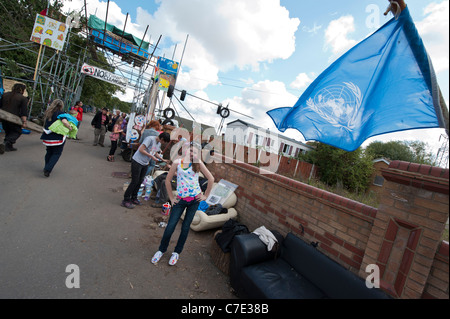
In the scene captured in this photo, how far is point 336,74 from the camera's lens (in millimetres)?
2783

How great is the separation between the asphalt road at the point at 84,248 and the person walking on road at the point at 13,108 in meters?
1.30

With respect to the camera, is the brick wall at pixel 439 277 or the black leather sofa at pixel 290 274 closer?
the brick wall at pixel 439 277

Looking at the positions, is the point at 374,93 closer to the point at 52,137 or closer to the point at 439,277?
the point at 439,277

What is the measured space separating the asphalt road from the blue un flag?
2689 millimetres

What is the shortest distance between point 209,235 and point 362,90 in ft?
11.7

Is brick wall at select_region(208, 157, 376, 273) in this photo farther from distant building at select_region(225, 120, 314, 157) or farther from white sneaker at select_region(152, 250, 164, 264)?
distant building at select_region(225, 120, 314, 157)

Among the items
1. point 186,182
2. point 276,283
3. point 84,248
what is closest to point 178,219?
point 186,182

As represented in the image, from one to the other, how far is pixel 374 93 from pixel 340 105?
38cm

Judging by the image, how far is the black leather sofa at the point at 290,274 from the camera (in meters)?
2.22

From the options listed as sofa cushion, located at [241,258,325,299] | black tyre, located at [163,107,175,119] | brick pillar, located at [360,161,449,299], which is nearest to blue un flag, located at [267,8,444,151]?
brick pillar, located at [360,161,449,299]

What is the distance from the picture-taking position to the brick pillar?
1829mm

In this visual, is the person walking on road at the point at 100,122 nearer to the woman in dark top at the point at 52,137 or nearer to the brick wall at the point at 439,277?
the woman in dark top at the point at 52,137

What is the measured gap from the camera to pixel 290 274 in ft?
8.80

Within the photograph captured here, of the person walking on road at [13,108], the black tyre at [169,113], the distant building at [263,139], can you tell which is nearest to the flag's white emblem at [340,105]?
the person walking on road at [13,108]
